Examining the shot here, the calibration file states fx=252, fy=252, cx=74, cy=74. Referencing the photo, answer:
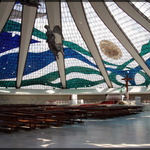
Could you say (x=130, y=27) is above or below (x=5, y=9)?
below

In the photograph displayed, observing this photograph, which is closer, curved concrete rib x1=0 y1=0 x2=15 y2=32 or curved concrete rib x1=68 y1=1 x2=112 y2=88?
curved concrete rib x1=0 y1=0 x2=15 y2=32

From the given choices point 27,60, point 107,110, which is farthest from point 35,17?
point 107,110

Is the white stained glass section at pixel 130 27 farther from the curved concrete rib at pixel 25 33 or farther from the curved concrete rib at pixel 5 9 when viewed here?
the curved concrete rib at pixel 5 9

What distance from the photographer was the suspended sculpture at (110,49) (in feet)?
95.1

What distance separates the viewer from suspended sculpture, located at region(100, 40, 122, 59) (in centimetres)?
2900

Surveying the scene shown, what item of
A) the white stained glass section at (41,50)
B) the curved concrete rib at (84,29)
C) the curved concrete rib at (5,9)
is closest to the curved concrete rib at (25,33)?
the white stained glass section at (41,50)

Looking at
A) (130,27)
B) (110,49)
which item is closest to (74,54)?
(110,49)

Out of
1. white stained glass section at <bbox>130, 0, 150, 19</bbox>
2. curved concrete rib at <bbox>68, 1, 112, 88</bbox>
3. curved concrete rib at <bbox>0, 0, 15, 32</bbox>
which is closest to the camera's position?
white stained glass section at <bbox>130, 0, 150, 19</bbox>

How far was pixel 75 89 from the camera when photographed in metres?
40.8

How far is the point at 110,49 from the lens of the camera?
30.0 metres

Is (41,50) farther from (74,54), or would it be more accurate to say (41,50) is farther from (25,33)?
(25,33)

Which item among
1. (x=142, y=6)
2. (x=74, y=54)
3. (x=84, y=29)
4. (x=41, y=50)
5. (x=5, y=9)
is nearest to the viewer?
(x=142, y=6)

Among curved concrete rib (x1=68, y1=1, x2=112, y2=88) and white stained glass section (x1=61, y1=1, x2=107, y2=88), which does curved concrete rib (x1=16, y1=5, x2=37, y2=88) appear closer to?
white stained glass section (x1=61, y1=1, x2=107, y2=88)

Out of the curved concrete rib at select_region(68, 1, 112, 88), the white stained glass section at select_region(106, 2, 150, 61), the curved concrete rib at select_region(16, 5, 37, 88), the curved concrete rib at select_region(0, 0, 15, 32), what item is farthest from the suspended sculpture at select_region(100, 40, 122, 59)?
the curved concrete rib at select_region(0, 0, 15, 32)
